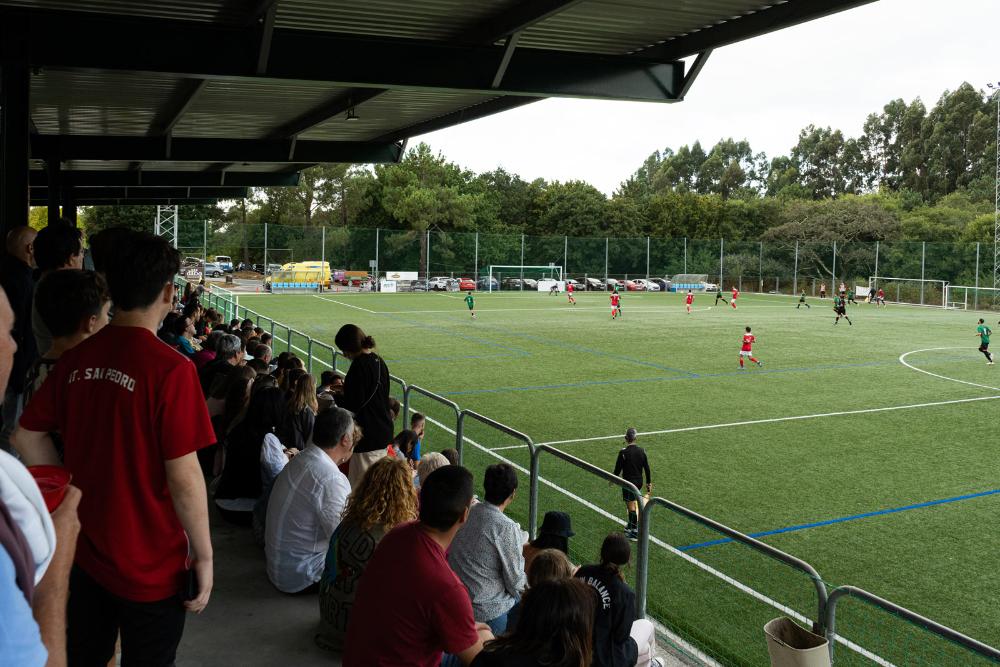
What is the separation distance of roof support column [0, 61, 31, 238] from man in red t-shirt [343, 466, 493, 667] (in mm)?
7176

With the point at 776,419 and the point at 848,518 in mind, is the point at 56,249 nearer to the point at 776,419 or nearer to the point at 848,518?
the point at 848,518

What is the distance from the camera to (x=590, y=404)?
17.8 metres

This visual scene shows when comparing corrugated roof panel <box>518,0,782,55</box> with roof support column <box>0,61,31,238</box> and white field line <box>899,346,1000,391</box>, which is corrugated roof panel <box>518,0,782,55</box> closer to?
roof support column <box>0,61,31,238</box>

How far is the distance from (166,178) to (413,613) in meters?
23.0

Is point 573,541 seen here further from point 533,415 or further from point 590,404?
point 590,404

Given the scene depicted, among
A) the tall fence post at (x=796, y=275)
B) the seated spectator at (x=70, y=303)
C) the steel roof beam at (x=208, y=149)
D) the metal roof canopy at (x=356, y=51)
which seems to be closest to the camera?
the seated spectator at (x=70, y=303)

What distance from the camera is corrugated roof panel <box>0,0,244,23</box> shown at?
7.74 meters

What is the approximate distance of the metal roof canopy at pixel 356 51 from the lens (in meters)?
8.05

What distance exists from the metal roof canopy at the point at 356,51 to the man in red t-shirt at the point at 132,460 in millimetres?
5299

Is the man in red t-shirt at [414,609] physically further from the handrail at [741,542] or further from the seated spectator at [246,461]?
the seated spectator at [246,461]

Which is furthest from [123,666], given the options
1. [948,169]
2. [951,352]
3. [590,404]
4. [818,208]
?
[948,169]

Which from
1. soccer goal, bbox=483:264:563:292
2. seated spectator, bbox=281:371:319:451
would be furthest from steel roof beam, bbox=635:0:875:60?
soccer goal, bbox=483:264:563:292

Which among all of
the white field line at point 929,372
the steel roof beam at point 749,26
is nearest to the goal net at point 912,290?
the white field line at point 929,372

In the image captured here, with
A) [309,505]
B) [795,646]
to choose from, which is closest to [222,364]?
[309,505]
